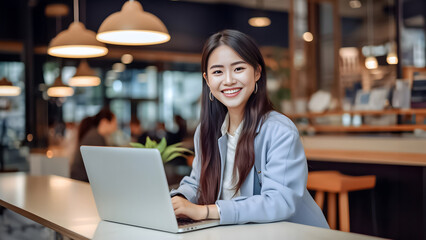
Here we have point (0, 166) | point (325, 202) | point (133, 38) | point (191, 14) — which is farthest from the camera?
point (191, 14)

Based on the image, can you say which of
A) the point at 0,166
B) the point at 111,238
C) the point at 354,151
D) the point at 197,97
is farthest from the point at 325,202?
the point at 197,97

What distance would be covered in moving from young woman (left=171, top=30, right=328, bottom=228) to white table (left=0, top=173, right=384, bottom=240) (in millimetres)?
78

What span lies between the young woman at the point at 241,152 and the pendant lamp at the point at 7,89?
4812mm

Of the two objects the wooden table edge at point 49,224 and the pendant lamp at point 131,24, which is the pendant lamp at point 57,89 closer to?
the pendant lamp at point 131,24

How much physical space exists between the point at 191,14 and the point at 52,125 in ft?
12.9

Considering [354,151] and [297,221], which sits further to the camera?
[354,151]

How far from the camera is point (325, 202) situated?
183 inches

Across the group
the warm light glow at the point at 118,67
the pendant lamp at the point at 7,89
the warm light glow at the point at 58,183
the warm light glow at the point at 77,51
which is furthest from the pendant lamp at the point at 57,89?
the warm light glow at the point at 58,183

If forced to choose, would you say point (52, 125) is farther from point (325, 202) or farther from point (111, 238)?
point (111, 238)

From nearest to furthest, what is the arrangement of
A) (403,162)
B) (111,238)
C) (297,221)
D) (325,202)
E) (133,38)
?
(111,238), (297,221), (133,38), (403,162), (325,202)

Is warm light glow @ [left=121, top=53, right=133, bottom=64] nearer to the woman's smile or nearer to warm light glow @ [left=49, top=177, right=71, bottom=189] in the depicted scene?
warm light glow @ [left=49, top=177, right=71, bottom=189]

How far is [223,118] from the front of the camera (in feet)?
6.57

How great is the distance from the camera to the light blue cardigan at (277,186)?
5.16 ft

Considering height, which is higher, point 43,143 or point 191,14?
point 191,14
